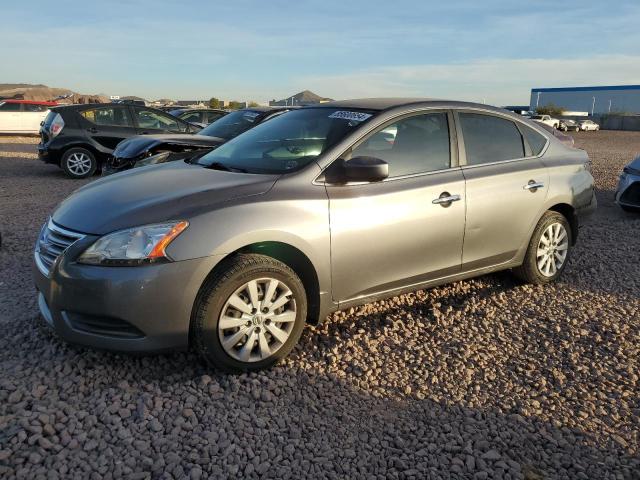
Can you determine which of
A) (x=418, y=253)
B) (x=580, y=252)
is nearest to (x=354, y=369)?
(x=418, y=253)

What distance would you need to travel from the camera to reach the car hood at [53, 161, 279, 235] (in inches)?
127

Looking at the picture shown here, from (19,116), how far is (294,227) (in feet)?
75.7

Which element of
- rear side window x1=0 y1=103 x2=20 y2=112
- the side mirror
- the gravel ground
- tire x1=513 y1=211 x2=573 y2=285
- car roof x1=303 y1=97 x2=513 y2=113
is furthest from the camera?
rear side window x1=0 y1=103 x2=20 y2=112

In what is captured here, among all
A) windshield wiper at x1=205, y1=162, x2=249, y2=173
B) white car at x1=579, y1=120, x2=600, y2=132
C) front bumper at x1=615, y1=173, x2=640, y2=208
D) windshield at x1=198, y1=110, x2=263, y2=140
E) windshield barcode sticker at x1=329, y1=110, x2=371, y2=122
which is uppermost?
windshield barcode sticker at x1=329, y1=110, x2=371, y2=122

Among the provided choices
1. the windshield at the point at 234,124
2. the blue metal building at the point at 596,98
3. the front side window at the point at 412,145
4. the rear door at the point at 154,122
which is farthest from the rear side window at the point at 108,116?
the blue metal building at the point at 596,98

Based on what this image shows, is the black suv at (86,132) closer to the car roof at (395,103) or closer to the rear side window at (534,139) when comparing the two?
the car roof at (395,103)

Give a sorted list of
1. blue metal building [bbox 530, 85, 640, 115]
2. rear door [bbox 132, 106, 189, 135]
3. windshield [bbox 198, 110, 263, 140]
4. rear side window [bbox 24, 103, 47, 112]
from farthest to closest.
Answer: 1. blue metal building [bbox 530, 85, 640, 115]
2. rear side window [bbox 24, 103, 47, 112]
3. rear door [bbox 132, 106, 189, 135]
4. windshield [bbox 198, 110, 263, 140]

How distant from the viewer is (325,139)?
3.97m

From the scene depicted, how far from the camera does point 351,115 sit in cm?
417

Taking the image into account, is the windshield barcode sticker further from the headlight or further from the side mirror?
the headlight

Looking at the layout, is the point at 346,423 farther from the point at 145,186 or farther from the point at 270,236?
the point at 145,186

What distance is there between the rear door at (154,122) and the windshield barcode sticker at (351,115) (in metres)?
8.98

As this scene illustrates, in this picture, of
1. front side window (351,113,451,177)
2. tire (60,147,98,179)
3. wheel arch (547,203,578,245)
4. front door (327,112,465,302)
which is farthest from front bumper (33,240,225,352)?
tire (60,147,98,179)

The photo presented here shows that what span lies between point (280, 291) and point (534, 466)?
170cm
